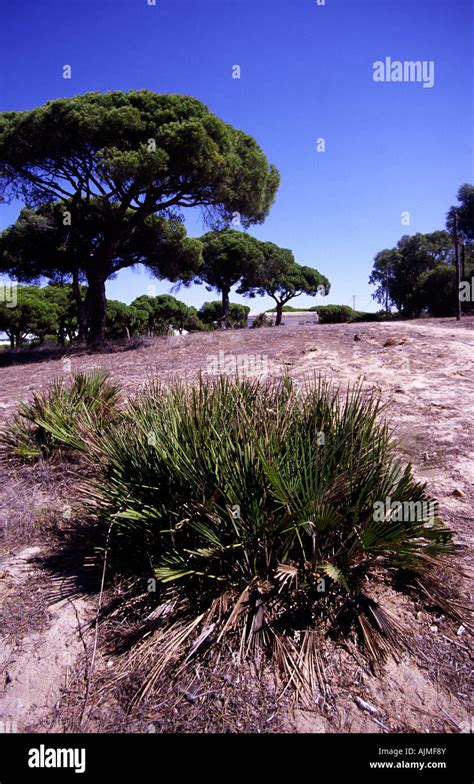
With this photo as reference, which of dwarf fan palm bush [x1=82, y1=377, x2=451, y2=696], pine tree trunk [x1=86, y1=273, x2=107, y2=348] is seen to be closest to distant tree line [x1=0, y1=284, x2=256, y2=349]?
pine tree trunk [x1=86, y1=273, x2=107, y2=348]

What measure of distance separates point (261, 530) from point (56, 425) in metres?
2.89

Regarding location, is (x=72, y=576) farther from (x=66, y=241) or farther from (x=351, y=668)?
(x=66, y=241)

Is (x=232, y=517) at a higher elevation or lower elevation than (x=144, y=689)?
higher

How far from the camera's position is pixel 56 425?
15.4 feet

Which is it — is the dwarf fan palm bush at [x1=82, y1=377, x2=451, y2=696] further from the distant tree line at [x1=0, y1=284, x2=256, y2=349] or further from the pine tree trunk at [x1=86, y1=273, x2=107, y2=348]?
the distant tree line at [x1=0, y1=284, x2=256, y2=349]

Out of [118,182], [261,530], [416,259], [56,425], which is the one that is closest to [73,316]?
[118,182]

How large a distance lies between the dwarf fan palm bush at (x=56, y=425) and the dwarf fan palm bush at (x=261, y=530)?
5.47 feet

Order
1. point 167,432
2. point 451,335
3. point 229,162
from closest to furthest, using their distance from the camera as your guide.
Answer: point 167,432, point 451,335, point 229,162

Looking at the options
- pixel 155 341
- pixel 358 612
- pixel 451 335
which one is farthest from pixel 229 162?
pixel 358 612

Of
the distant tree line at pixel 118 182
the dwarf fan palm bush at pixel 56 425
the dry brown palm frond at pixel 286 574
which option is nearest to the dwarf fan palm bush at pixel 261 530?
the dry brown palm frond at pixel 286 574

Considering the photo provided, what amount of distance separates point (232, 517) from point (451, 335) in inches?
372
